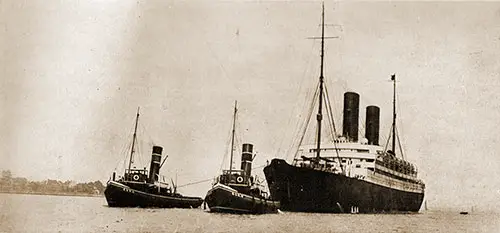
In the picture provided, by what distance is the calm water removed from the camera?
13.7 feet

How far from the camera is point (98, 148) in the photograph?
4480 millimetres

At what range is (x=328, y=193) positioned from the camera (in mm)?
5090

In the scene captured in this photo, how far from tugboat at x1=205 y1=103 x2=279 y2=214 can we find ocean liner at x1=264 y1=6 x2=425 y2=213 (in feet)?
0.45

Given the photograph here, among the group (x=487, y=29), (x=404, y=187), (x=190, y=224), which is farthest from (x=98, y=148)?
(x=487, y=29)

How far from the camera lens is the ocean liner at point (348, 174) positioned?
175 inches

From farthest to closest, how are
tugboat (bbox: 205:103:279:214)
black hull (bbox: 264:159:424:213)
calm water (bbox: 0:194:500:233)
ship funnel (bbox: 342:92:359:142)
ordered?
black hull (bbox: 264:159:424:213) < tugboat (bbox: 205:103:279:214) < ship funnel (bbox: 342:92:359:142) < calm water (bbox: 0:194:500:233)

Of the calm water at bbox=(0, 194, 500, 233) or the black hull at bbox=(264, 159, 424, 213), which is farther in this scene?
the black hull at bbox=(264, 159, 424, 213)

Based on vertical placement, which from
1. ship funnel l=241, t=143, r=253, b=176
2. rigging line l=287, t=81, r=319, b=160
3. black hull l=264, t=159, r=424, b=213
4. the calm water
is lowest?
the calm water

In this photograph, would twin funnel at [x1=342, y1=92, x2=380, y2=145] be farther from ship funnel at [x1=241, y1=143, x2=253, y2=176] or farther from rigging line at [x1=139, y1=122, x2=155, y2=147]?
Answer: rigging line at [x1=139, y1=122, x2=155, y2=147]

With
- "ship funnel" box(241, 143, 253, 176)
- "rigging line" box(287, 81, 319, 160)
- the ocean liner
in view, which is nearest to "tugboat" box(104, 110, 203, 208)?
"ship funnel" box(241, 143, 253, 176)

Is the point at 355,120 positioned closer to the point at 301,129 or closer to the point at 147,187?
the point at 301,129

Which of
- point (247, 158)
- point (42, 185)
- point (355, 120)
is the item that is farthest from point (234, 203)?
point (42, 185)

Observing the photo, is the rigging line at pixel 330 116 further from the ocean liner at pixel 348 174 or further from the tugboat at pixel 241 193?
the tugboat at pixel 241 193

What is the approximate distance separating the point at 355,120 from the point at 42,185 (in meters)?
2.40
